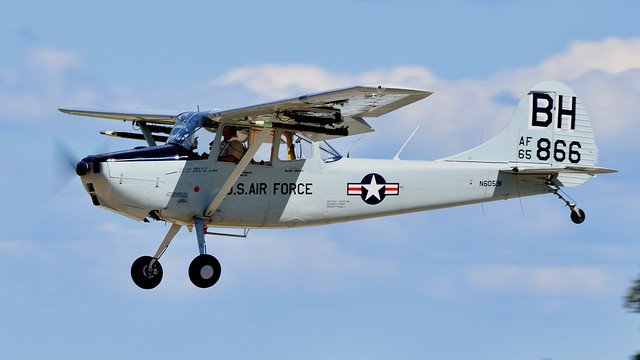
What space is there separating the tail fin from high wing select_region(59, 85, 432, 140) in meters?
3.38

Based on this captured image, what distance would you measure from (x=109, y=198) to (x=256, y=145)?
219cm

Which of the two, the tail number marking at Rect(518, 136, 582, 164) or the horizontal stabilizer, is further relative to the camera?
the tail number marking at Rect(518, 136, 582, 164)

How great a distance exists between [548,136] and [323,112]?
201 inches

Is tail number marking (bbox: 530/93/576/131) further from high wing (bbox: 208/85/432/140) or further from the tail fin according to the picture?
high wing (bbox: 208/85/432/140)

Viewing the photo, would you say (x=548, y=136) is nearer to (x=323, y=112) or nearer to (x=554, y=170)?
(x=554, y=170)

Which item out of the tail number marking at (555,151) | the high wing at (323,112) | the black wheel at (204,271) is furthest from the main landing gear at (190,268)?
the tail number marking at (555,151)

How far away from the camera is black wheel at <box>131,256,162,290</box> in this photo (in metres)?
15.1

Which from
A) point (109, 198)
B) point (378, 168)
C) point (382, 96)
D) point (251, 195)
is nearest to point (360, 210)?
point (378, 168)

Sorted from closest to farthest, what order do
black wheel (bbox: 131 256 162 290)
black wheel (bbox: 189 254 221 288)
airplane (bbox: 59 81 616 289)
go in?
airplane (bbox: 59 81 616 289) < black wheel (bbox: 189 254 221 288) < black wheel (bbox: 131 256 162 290)

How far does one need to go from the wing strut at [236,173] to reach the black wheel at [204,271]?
65 centimetres

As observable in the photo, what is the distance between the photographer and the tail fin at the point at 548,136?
17.5 m

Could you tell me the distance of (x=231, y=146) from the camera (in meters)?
14.9

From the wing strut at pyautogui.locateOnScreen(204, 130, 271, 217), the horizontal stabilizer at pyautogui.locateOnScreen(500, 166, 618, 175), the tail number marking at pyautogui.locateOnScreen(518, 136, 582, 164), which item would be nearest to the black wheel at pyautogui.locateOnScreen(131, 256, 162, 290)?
the wing strut at pyautogui.locateOnScreen(204, 130, 271, 217)

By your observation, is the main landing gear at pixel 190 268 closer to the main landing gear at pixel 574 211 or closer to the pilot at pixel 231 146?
the pilot at pixel 231 146
